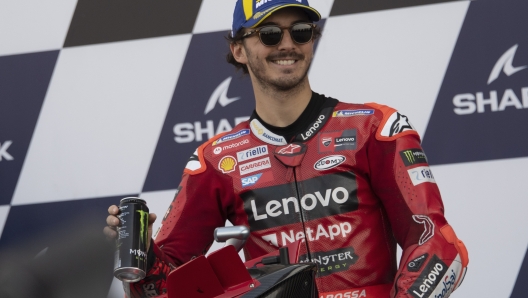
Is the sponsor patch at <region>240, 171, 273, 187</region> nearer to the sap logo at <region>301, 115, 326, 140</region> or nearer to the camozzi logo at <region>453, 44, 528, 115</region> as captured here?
the sap logo at <region>301, 115, 326, 140</region>

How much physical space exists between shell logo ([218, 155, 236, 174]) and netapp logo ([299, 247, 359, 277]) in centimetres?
36

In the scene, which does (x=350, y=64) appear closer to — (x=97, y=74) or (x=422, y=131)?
(x=422, y=131)

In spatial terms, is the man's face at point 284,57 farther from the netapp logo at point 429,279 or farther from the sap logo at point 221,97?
the sap logo at point 221,97

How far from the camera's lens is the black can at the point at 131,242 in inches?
68.0

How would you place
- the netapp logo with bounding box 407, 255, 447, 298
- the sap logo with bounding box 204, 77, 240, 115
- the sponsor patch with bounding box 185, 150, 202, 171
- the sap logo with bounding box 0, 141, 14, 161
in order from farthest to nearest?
the sap logo with bounding box 0, 141, 14, 161 < the sap logo with bounding box 204, 77, 240, 115 < the sponsor patch with bounding box 185, 150, 202, 171 < the netapp logo with bounding box 407, 255, 447, 298

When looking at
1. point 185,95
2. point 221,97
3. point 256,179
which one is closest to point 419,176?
point 256,179

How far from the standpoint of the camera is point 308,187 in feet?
7.47

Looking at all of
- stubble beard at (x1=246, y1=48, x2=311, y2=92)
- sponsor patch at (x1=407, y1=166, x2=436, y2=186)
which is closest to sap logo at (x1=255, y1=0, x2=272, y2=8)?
stubble beard at (x1=246, y1=48, x2=311, y2=92)

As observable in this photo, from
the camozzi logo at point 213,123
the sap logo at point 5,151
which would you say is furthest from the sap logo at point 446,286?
the sap logo at point 5,151

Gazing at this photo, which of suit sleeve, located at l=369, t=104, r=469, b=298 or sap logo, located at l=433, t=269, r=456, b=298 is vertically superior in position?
suit sleeve, located at l=369, t=104, r=469, b=298

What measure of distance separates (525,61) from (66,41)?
1745 mm

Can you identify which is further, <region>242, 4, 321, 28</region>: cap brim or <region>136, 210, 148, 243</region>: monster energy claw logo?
<region>242, 4, 321, 28</region>: cap brim

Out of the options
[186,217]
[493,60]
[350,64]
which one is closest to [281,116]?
[186,217]

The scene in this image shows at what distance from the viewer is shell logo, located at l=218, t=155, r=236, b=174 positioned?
241 cm
